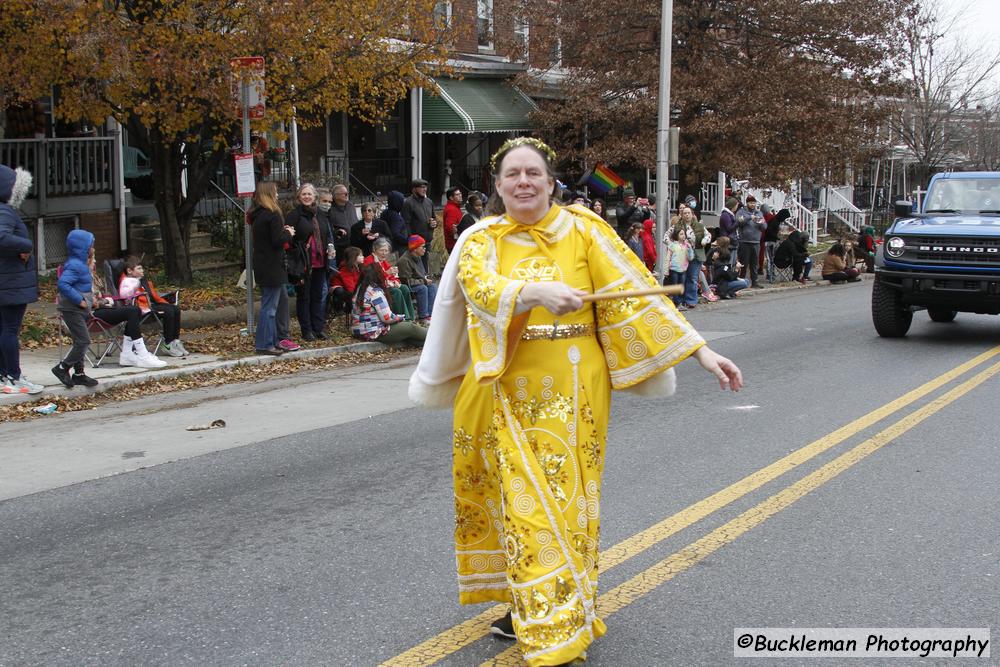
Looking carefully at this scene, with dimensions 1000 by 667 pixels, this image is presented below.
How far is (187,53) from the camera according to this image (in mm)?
12812

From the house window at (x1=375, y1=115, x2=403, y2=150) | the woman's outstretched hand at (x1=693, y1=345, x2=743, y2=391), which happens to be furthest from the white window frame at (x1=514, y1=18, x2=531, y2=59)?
the woman's outstretched hand at (x1=693, y1=345, x2=743, y2=391)

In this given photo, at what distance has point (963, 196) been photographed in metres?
14.4

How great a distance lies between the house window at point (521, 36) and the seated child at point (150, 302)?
15.4 meters

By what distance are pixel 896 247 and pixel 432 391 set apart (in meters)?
10.4

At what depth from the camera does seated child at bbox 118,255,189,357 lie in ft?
38.8

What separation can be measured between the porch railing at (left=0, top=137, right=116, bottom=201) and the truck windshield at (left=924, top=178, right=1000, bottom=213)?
1214cm

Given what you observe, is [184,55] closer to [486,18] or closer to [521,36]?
[521,36]

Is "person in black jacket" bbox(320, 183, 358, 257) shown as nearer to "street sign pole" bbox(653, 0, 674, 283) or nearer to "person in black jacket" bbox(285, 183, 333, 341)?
"person in black jacket" bbox(285, 183, 333, 341)

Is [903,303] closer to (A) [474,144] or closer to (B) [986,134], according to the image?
(A) [474,144]

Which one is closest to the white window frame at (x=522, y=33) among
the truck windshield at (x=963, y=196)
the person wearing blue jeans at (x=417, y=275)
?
the person wearing blue jeans at (x=417, y=275)

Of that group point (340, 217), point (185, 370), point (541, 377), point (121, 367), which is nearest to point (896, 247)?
point (340, 217)

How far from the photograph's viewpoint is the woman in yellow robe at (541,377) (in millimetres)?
3936

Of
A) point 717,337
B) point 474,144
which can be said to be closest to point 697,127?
point 474,144

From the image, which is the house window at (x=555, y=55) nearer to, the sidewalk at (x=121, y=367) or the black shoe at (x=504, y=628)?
the sidewalk at (x=121, y=367)
